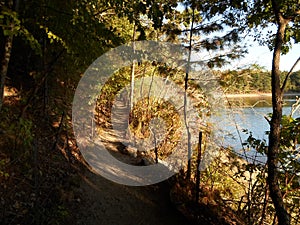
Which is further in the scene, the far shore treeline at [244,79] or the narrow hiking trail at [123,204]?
the far shore treeline at [244,79]

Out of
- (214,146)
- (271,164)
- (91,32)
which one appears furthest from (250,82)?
(91,32)

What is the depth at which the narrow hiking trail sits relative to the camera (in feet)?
14.2

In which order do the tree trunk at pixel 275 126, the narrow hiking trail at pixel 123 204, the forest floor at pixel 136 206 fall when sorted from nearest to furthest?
the tree trunk at pixel 275 126 < the forest floor at pixel 136 206 < the narrow hiking trail at pixel 123 204

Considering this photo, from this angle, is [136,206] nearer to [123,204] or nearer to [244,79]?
[123,204]

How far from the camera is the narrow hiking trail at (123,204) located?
170 inches

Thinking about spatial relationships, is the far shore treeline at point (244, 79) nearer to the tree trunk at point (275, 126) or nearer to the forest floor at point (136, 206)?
the forest floor at point (136, 206)

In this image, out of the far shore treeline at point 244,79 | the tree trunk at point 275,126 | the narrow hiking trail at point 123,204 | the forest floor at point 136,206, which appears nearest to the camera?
the tree trunk at point 275,126

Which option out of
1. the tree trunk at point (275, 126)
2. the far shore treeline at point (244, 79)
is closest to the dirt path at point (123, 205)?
the tree trunk at point (275, 126)

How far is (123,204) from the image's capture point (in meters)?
4.86

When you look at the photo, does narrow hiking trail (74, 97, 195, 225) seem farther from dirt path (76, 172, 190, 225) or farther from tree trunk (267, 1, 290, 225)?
tree trunk (267, 1, 290, 225)

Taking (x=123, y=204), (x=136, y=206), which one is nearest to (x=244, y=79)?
(x=136, y=206)

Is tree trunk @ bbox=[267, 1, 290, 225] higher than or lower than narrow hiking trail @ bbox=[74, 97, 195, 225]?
higher

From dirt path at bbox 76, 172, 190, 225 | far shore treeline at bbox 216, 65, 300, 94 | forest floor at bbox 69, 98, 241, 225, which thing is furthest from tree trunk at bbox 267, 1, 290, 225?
far shore treeline at bbox 216, 65, 300, 94

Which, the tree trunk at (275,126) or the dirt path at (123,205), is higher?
the tree trunk at (275,126)
